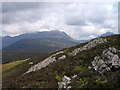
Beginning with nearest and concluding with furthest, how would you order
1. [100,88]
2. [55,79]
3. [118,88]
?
1. [118,88]
2. [100,88]
3. [55,79]

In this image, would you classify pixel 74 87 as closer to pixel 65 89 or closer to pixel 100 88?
pixel 65 89

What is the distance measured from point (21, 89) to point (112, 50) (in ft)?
53.6

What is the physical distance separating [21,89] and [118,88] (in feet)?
38.4

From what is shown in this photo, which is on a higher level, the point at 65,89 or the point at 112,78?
the point at 112,78

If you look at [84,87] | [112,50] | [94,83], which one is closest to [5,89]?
[84,87]

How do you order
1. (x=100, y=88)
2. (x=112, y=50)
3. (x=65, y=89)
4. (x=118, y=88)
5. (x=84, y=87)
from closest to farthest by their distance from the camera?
(x=118, y=88) < (x=100, y=88) < (x=84, y=87) < (x=65, y=89) < (x=112, y=50)

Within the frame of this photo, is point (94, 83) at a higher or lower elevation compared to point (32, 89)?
higher

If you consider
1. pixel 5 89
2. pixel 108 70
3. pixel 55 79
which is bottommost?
pixel 5 89

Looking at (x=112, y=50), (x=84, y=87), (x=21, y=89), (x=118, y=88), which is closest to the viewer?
(x=118, y=88)

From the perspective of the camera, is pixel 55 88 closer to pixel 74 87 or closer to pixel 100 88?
pixel 74 87

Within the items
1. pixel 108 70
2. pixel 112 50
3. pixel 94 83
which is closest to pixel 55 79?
pixel 94 83

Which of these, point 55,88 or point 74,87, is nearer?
point 74,87

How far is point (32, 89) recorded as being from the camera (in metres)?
12.2

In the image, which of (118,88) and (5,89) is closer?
(118,88)
